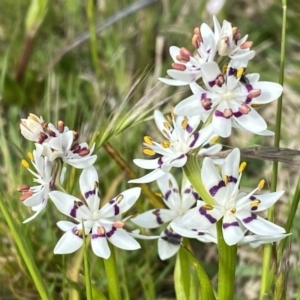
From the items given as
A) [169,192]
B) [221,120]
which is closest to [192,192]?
[169,192]

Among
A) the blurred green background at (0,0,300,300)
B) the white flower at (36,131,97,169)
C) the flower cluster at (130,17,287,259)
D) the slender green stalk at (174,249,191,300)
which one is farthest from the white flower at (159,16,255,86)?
the blurred green background at (0,0,300,300)

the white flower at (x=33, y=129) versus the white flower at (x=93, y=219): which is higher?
the white flower at (x=33, y=129)

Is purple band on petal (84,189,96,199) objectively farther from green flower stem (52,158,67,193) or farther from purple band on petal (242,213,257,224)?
purple band on petal (242,213,257,224)

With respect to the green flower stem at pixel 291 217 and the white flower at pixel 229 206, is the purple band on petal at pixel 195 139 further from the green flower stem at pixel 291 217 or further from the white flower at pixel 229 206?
the green flower stem at pixel 291 217

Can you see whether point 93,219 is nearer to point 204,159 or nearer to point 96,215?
point 96,215

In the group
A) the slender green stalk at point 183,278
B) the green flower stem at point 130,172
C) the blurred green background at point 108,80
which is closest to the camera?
the slender green stalk at point 183,278

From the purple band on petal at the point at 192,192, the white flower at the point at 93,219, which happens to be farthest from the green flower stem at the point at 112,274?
the purple band on petal at the point at 192,192
